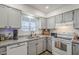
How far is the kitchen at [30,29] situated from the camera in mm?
2190

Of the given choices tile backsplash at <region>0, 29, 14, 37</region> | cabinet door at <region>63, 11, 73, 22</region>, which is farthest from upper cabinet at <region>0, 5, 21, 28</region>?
cabinet door at <region>63, 11, 73, 22</region>

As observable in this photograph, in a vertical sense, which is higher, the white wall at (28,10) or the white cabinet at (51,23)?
the white wall at (28,10)

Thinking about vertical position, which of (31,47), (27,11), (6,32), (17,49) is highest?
(27,11)

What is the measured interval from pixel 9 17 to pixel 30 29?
1641 millimetres

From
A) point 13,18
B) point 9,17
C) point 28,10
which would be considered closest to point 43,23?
point 28,10

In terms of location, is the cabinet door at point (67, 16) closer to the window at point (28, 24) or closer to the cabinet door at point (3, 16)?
the window at point (28, 24)

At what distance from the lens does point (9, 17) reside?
2318 millimetres

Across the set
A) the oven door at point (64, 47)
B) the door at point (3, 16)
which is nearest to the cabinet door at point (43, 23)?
the oven door at point (64, 47)

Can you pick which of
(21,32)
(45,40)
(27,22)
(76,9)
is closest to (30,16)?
(27,22)

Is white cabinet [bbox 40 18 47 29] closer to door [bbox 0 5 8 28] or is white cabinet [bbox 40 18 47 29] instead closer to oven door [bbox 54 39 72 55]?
oven door [bbox 54 39 72 55]

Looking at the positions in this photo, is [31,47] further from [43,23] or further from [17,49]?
[43,23]

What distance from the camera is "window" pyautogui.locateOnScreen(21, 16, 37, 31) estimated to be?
3.48 meters
